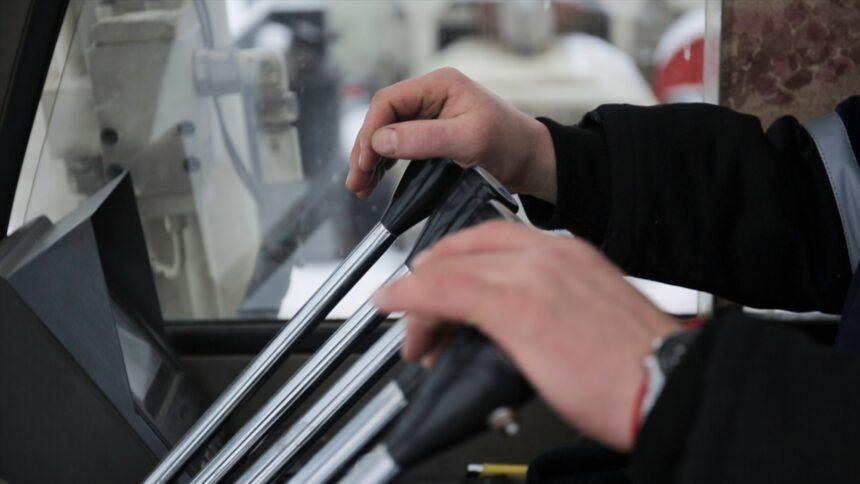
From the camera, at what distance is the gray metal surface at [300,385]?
2.79 feet

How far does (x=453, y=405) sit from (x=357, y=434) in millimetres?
81

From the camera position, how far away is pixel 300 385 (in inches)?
33.5

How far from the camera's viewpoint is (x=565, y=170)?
3.75ft

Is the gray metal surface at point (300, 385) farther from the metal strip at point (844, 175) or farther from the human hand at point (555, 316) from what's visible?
the metal strip at point (844, 175)

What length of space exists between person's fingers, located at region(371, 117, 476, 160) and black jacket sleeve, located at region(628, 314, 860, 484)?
45 cm

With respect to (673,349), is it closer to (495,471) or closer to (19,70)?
(495,471)

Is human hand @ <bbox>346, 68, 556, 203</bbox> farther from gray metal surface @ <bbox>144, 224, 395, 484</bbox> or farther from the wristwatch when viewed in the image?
the wristwatch

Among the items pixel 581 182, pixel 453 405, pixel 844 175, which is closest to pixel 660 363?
pixel 453 405

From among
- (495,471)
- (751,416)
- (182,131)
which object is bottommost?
(495,471)

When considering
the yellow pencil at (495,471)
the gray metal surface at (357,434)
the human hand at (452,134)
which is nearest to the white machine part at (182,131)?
the yellow pencil at (495,471)

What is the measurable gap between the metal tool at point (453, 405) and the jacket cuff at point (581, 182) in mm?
575

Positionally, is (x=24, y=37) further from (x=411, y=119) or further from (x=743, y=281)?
(x=743, y=281)

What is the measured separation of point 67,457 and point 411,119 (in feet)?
1.71

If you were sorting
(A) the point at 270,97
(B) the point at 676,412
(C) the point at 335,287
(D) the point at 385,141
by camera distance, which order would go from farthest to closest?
(A) the point at 270,97
(D) the point at 385,141
(C) the point at 335,287
(B) the point at 676,412
